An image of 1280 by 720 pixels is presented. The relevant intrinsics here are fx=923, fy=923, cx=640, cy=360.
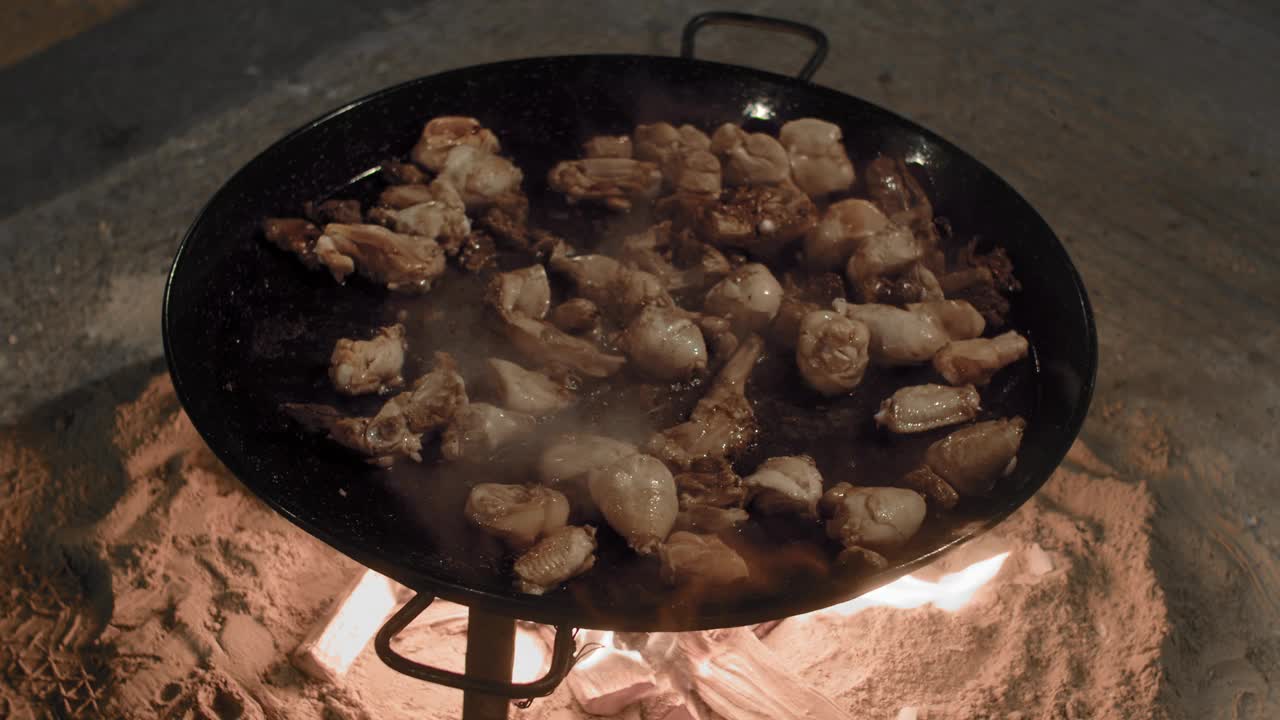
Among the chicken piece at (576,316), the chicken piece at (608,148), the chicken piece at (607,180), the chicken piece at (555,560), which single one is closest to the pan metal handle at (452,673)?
the chicken piece at (555,560)

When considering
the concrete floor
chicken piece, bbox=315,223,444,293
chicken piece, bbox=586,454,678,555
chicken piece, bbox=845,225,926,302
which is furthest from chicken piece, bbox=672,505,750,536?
the concrete floor

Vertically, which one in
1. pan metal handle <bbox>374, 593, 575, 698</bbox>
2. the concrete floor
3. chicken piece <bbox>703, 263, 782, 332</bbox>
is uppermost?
chicken piece <bbox>703, 263, 782, 332</bbox>

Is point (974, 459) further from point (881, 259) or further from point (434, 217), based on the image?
point (434, 217)

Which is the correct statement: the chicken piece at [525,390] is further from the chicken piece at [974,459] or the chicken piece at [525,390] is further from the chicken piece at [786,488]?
the chicken piece at [974,459]

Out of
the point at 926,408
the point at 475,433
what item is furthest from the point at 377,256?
the point at 926,408

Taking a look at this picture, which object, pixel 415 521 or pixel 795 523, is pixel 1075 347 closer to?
pixel 795 523

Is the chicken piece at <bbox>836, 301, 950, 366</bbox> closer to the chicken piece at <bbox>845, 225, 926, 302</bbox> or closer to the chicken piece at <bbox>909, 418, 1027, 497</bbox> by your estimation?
the chicken piece at <bbox>845, 225, 926, 302</bbox>

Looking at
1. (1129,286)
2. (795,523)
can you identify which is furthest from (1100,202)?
(795,523)
